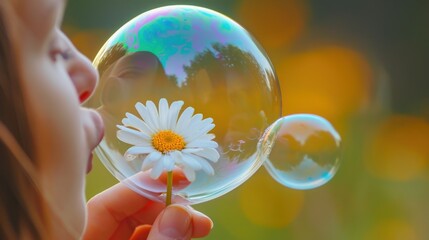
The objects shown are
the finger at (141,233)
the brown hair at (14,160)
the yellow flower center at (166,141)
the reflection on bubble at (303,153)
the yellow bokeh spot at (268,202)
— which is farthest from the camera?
the yellow bokeh spot at (268,202)

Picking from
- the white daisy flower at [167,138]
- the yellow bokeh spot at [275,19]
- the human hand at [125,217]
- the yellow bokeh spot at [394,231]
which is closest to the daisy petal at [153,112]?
the white daisy flower at [167,138]

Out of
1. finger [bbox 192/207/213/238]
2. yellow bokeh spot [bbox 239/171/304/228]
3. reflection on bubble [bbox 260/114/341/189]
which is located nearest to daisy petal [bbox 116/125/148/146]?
finger [bbox 192/207/213/238]

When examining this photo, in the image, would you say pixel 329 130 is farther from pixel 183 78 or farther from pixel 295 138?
pixel 183 78

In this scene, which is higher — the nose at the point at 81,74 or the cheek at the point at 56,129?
the nose at the point at 81,74

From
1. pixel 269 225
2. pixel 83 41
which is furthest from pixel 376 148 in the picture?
pixel 83 41

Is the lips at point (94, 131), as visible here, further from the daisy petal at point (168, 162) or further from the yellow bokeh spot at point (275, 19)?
the yellow bokeh spot at point (275, 19)

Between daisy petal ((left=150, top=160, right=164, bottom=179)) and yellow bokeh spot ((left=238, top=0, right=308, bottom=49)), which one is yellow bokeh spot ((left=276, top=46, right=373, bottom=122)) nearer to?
yellow bokeh spot ((left=238, top=0, right=308, bottom=49))

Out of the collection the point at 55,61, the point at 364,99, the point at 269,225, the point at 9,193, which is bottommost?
the point at 269,225
